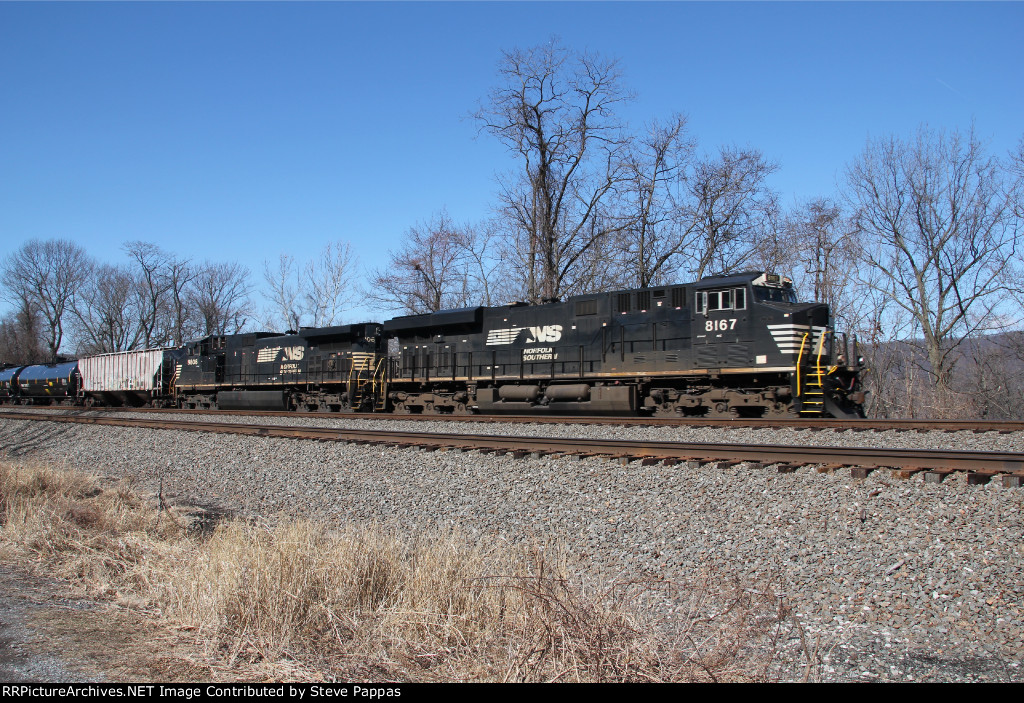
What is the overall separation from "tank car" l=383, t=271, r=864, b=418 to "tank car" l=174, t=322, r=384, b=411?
2.14 meters

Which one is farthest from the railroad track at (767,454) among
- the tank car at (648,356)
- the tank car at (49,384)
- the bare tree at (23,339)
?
the bare tree at (23,339)

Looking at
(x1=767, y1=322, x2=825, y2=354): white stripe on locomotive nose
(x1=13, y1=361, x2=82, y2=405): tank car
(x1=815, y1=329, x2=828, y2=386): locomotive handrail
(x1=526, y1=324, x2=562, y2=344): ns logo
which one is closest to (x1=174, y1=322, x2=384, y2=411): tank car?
(x1=526, y1=324, x2=562, y2=344): ns logo

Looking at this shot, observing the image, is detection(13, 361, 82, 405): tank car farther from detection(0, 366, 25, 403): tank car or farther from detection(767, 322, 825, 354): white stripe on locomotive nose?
detection(767, 322, 825, 354): white stripe on locomotive nose

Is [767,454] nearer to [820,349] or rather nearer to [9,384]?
[820,349]

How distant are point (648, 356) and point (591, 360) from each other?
5.58ft

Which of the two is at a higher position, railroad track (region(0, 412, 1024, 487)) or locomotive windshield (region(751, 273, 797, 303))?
locomotive windshield (region(751, 273, 797, 303))

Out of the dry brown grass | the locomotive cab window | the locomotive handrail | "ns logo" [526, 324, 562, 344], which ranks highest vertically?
the locomotive cab window

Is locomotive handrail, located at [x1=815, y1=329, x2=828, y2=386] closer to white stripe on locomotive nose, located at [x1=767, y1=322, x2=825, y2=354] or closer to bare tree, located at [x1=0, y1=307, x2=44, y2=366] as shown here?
white stripe on locomotive nose, located at [x1=767, y1=322, x2=825, y2=354]

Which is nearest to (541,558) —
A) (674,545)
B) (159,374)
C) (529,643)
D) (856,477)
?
(529,643)

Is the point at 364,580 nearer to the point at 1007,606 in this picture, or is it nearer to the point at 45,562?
the point at 45,562

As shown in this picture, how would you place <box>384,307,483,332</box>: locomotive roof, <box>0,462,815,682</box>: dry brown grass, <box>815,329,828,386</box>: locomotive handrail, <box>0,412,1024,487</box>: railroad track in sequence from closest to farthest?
1. <box>0,462,815,682</box>: dry brown grass
2. <box>0,412,1024,487</box>: railroad track
3. <box>815,329,828,386</box>: locomotive handrail
4. <box>384,307,483,332</box>: locomotive roof

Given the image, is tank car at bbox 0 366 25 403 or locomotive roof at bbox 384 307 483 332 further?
tank car at bbox 0 366 25 403

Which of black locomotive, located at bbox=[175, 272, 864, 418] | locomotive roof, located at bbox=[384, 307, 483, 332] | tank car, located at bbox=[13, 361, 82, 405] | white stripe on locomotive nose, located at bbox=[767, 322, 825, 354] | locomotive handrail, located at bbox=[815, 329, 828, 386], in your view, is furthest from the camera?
tank car, located at bbox=[13, 361, 82, 405]

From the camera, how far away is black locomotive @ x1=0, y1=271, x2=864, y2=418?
15523 mm
